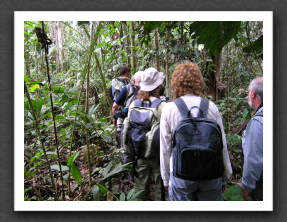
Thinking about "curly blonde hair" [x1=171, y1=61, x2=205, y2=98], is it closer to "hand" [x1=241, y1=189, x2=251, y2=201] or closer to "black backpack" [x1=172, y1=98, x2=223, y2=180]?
"black backpack" [x1=172, y1=98, x2=223, y2=180]

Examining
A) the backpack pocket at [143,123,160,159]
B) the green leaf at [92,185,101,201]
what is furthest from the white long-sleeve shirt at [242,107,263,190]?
the green leaf at [92,185,101,201]

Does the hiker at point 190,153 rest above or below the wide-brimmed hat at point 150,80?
below

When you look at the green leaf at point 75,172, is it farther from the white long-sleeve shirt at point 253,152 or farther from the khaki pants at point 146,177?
the white long-sleeve shirt at point 253,152

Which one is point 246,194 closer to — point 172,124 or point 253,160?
point 253,160

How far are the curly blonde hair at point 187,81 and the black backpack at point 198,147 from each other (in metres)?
0.17

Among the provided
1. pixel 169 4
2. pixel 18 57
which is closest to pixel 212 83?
pixel 169 4

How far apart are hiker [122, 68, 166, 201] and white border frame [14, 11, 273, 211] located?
0.53m

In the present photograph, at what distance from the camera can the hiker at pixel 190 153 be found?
182cm

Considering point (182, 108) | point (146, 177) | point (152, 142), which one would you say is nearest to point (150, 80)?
point (152, 142)

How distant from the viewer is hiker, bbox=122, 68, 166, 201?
235 cm

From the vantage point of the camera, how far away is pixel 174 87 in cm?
201

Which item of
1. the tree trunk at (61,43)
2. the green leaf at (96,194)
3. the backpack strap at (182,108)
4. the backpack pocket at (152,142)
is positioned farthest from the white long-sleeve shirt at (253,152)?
the tree trunk at (61,43)

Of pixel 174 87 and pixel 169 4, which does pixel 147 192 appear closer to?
pixel 174 87

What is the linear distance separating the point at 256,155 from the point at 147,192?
1.20 metres
